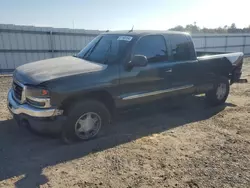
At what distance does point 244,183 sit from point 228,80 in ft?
12.9

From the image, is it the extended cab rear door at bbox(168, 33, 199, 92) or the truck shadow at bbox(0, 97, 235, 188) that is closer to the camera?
the truck shadow at bbox(0, 97, 235, 188)

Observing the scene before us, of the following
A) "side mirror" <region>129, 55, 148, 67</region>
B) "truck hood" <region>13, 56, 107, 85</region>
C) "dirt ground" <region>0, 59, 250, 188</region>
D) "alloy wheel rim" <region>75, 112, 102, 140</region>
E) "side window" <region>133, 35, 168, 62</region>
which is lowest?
"dirt ground" <region>0, 59, 250, 188</region>

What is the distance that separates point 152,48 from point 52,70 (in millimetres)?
2013

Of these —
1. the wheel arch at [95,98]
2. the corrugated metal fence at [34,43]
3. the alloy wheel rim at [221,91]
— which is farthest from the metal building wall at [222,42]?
the wheel arch at [95,98]

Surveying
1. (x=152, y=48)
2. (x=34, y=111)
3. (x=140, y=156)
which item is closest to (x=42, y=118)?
(x=34, y=111)

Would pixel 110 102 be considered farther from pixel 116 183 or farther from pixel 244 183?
pixel 244 183

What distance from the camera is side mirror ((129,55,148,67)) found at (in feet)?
14.3

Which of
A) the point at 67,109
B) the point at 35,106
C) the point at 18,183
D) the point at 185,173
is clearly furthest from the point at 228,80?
the point at 18,183

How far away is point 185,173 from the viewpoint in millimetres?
3406

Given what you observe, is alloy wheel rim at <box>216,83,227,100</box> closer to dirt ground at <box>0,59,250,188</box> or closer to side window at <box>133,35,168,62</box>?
dirt ground at <box>0,59,250,188</box>

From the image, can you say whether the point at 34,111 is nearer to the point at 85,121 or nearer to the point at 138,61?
the point at 85,121

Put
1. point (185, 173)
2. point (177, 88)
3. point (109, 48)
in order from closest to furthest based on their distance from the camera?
point (185, 173), point (109, 48), point (177, 88)

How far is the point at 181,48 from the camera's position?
5.45m

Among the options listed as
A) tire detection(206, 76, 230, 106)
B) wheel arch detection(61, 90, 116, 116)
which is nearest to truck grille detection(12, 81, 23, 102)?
wheel arch detection(61, 90, 116, 116)
